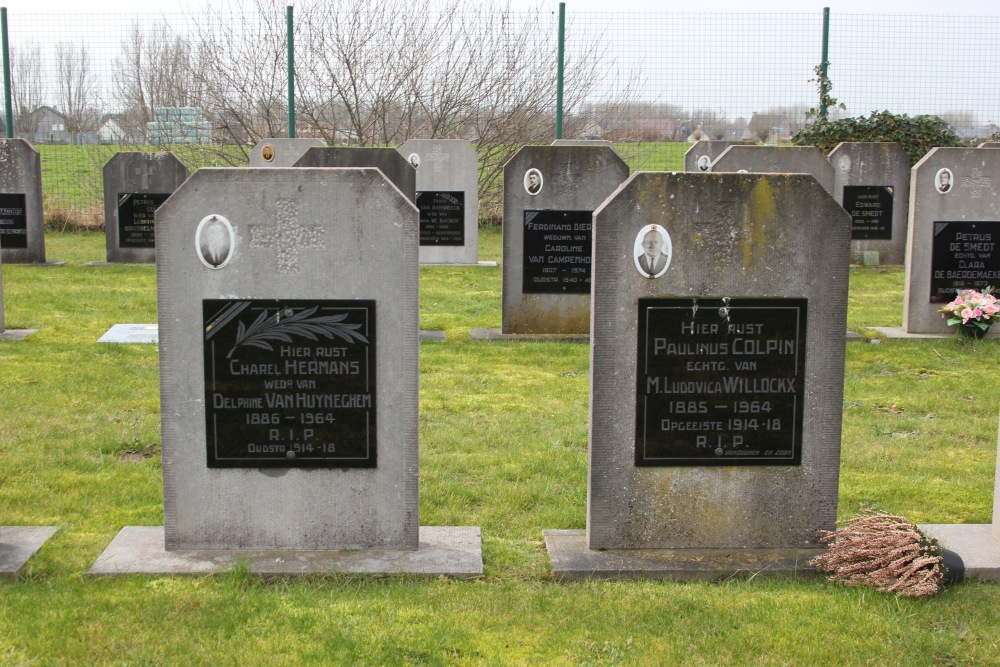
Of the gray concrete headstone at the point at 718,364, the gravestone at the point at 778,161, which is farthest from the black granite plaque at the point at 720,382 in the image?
the gravestone at the point at 778,161

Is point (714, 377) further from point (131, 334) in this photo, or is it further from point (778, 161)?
point (778, 161)

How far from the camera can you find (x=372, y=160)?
9.01 m

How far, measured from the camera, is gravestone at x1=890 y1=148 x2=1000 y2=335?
1003 centimetres

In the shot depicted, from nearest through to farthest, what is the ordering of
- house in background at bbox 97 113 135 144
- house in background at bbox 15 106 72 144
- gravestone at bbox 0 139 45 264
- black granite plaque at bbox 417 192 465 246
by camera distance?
1. gravestone at bbox 0 139 45 264
2. black granite plaque at bbox 417 192 465 246
3. house in background at bbox 15 106 72 144
4. house in background at bbox 97 113 135 144

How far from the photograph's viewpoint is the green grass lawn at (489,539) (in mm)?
3811

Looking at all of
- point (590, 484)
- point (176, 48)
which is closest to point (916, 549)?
point (590, 484)

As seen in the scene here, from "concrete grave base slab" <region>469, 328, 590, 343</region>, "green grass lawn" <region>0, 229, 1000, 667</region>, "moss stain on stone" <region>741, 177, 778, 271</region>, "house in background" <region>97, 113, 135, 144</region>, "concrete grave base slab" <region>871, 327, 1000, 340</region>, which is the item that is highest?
"house in background" <region>97, 113, 135, 144</region>

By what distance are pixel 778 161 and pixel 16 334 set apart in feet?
30.3

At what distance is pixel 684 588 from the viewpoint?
4387 mm

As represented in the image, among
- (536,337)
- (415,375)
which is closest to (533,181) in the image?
(536,337)

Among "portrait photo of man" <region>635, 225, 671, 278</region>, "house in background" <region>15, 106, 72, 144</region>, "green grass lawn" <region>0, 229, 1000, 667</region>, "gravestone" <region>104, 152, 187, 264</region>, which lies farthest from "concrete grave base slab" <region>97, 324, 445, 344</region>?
"house in background" <region>15, 106, 72, 144</region>

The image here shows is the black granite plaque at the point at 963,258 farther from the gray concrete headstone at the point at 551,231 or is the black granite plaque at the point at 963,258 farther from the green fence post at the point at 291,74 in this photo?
the green fence post at the point at 291,74

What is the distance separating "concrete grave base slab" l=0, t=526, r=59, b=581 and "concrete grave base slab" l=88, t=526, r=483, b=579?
30cm

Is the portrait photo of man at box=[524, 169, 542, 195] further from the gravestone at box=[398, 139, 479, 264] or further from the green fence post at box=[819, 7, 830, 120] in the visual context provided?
the green fence post at box=[819, 7, 830, 120]
